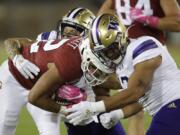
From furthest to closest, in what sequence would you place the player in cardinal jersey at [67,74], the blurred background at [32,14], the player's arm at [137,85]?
1. the blurred background at [32,14]
2. the player in cardinal jersey at [67,74]
3. the player's arm at [137,85]

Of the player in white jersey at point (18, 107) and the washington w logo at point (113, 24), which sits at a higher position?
the washington w logo at point (113, 24)

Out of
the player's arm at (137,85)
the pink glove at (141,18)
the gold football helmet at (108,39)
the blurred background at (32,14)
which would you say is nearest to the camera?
the player's arm at (137,85)

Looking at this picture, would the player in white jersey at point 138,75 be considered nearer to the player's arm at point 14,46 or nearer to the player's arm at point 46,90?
the player's arm at point 46,90

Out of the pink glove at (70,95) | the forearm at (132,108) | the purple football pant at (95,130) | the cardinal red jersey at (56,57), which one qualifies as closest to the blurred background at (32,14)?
the purple football pant at (95,130)

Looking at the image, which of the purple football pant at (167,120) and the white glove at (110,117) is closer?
the purple football pant at (167,120)

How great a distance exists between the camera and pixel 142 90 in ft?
10.6

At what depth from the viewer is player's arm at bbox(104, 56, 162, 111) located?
323cm

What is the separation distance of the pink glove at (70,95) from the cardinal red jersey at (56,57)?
9 centimetres

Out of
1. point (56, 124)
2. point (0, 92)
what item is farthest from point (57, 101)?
point (0, 92)

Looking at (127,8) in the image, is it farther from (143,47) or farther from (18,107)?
(143,47)

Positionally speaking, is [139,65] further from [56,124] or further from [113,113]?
[56,124]

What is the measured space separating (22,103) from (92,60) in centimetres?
73

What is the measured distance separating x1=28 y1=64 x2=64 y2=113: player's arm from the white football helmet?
146mm

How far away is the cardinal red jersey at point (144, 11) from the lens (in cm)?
448
